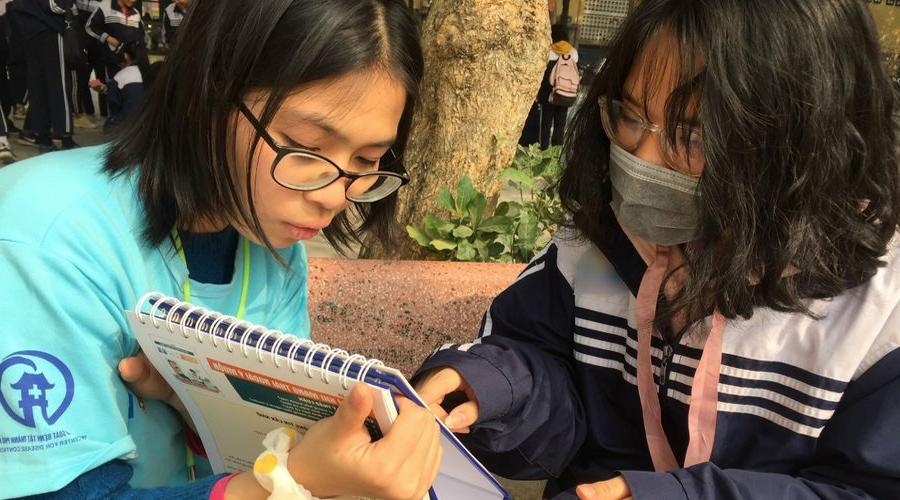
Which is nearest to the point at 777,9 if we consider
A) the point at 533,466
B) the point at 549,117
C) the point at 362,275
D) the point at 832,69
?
the point at 832,69

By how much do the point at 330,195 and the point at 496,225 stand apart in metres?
1.87

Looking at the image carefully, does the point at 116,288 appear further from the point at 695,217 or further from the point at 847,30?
the point at 847,30

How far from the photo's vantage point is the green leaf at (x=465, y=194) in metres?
3.03

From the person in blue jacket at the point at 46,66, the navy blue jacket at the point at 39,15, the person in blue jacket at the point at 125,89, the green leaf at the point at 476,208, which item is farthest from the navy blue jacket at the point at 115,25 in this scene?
the green leaf at the point at 476,208

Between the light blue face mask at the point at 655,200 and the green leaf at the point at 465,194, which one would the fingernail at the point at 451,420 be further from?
the green leaf at the point at 465,194

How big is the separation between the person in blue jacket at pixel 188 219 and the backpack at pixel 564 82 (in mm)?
6386

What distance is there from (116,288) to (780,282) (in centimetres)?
107

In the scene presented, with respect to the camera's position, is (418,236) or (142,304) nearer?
(142,304)

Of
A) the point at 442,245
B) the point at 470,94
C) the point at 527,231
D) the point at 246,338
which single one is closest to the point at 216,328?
the point at 246,338

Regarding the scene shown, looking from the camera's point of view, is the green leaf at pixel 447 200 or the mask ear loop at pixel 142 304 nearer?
the mask ear loop at pixel 142 304

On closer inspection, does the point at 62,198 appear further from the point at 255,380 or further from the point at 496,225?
the point at 496,225

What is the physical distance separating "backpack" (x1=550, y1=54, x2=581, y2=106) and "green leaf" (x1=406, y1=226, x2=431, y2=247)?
4.80 metres

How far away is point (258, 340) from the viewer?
0.96 metres

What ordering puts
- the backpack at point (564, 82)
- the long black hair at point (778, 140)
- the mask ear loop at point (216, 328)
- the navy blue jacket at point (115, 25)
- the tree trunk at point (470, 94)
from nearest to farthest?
the mask ear loop at point (216, 328)
the long black hair at point (778, 140)
the tree trunk at point (470, 94)
the navy blue jacket at point (115, 25)
the backpack at point (564, 82)
